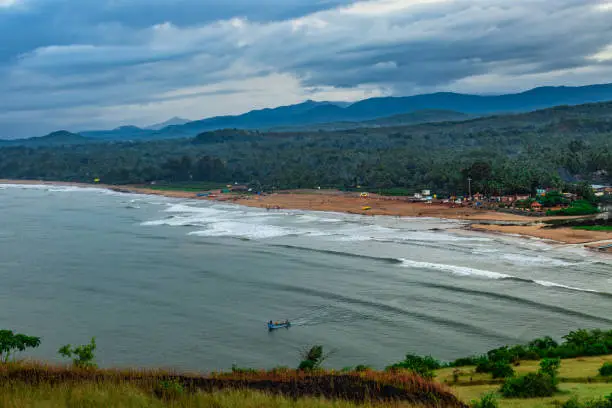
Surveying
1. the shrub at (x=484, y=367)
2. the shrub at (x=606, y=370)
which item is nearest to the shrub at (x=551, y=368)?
the shrub at (x=606, y=370)

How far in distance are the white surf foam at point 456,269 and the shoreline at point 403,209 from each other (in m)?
11.3

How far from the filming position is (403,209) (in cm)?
7375

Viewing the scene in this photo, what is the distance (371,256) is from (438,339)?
18259 millimetres

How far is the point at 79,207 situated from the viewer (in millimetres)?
90125

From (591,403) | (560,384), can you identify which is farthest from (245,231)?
(591,403)

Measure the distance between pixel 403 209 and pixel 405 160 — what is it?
136ft

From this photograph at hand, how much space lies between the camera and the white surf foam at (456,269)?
39.4 m

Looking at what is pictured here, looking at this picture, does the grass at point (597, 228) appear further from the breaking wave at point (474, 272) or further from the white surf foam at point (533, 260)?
the breaking wave at point (474, 272)

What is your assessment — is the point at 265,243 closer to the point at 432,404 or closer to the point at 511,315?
the point at 511,315

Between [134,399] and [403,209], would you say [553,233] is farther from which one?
[134,399]

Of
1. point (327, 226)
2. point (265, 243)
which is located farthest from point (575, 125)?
point (265, 243)

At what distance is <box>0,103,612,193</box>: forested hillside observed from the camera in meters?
89.2

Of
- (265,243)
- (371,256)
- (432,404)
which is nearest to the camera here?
(432,404)

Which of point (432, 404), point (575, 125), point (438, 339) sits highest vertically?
point (575, 125)
